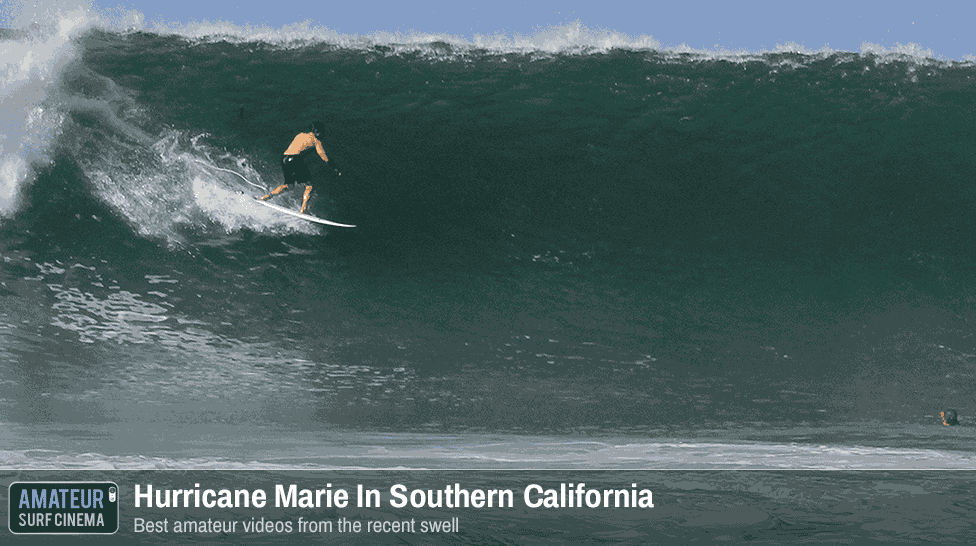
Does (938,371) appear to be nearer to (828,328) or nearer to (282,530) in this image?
(828,328)

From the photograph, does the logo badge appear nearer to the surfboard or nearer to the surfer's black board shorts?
the surfboard

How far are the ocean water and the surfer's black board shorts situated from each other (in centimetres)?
15

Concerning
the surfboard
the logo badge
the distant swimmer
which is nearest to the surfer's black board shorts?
the distant swimmer

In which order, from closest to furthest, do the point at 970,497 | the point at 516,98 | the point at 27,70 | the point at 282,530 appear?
the point at 282,530, the point at 970,497, the point at 27,70, the point at 516,98

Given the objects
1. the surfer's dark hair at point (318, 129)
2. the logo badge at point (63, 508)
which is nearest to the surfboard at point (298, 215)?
the surfer's dark hair at point (318, 129)

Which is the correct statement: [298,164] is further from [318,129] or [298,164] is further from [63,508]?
[63,508]

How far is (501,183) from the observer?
6.15 m

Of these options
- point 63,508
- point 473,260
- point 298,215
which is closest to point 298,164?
point 298,215

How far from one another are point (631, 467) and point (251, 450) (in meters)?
3.25

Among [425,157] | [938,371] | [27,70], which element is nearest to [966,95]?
[938,371]

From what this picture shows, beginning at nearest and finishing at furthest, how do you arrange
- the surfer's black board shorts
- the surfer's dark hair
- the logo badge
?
the logo badge, the surfer's black board shorts, the surfer's dark hair

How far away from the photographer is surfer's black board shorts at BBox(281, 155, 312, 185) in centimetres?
571

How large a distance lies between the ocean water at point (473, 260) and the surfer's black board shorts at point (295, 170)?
0.15m

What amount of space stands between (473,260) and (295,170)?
66.0 inches
